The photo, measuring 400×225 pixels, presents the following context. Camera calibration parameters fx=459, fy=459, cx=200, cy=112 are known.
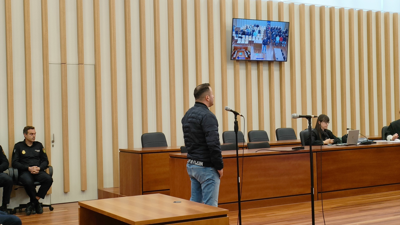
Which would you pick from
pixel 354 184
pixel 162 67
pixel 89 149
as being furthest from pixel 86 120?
pixel 354 184

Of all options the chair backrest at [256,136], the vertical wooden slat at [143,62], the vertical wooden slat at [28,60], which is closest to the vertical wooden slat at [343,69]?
the chair backrest at [256,136]

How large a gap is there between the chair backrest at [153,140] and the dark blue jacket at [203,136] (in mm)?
3388

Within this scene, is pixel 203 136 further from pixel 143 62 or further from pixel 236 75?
pixel 236 75

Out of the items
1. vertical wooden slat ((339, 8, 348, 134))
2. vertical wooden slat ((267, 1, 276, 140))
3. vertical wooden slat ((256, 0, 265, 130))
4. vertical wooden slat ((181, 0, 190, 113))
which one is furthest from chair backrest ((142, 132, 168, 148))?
vertical wooden slat ((339, 8, 348, 134))

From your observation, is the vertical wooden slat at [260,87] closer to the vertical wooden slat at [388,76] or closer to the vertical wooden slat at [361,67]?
the vertical wooden slat at [361,67]

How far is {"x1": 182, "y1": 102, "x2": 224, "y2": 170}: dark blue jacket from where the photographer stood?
4047mm

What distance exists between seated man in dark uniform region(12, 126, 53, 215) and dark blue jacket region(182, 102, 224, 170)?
3557 millimetres

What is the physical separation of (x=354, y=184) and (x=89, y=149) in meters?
4.45

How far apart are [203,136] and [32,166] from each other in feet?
12.7

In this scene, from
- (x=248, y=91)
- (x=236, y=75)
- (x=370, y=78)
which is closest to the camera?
(x=236, y=75)

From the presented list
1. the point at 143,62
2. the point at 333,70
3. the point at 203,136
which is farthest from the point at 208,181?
A: the point at 333,70

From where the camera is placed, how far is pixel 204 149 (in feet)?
13.6

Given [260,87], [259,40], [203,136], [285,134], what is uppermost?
[259,40]

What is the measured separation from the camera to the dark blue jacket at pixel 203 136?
13.3 ft
